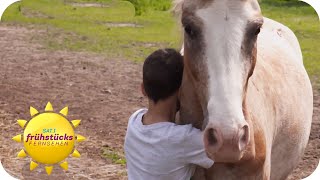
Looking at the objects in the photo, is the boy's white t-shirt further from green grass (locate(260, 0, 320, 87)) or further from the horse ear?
green grass (locate(260, 0, 320, 87))

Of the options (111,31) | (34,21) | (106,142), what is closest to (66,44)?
(111,31)

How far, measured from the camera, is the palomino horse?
2.09 meters

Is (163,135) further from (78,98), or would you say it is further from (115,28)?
(115,28)

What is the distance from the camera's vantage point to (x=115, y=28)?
1150cm

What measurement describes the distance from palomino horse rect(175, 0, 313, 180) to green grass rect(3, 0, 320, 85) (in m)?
6.09

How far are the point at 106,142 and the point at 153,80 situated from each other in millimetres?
3158

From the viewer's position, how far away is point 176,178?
249 cm

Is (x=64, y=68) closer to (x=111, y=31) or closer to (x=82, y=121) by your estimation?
(x=82, y=121)

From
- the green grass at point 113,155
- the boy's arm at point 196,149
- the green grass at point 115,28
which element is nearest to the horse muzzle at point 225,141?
the boy's arm at point 196,149

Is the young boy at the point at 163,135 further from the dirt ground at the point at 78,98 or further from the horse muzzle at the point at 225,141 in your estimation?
the dirt ground at the point at 78,98

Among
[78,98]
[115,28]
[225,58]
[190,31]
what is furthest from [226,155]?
[115,28]

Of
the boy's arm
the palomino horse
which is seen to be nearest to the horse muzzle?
the palomino horse

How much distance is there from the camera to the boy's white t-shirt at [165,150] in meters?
2.38

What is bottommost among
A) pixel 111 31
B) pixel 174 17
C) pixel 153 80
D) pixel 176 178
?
pixel 111 31
